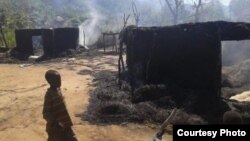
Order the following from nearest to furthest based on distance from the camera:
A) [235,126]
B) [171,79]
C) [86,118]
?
[235,126] < [86,118] < [171,79]

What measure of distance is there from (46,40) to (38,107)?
50.1ft

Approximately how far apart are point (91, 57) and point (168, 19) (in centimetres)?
3406

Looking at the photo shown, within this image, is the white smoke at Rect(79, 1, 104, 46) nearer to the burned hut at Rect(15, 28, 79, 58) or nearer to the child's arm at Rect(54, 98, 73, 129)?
the burned hut at Rect(15, 28, 79, 58)

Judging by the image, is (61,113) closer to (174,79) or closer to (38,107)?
(38,107)

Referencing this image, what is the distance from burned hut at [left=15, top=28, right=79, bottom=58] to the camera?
26.1 meters

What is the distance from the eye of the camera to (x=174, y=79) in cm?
1214

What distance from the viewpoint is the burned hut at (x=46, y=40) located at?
85.8ft

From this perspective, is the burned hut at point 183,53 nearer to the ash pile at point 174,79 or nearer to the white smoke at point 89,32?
the ash pile at point 174,79

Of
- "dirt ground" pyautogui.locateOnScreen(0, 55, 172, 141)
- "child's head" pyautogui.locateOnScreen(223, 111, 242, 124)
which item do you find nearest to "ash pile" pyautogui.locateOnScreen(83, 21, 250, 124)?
"dirt ground" pyautogui.locateOnScreen(0, 55, 172, 141)

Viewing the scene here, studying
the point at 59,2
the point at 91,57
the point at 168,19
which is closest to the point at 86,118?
the point at 91,57

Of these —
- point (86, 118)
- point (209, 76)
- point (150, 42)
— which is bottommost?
point (86, 118)

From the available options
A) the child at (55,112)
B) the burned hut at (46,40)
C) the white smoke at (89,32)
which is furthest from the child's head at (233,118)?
the white smoke at (89,32)

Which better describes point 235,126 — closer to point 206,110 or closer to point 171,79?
point 206,110

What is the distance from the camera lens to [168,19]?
5803 cm
